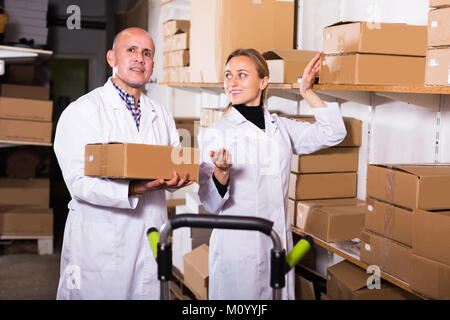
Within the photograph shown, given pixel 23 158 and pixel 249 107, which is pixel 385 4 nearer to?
pixel 249 107

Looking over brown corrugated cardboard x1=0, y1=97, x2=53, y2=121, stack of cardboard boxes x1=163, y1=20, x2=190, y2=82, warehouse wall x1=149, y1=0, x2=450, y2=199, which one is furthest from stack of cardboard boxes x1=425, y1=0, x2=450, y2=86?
brown corrugated cardboard x1=0, y1=97, x2=53, y2=121

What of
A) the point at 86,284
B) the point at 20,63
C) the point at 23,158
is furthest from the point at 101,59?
the point at 86,284

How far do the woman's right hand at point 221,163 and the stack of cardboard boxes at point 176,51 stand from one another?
1984mm

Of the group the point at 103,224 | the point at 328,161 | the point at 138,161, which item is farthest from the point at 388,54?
the point at 103,224

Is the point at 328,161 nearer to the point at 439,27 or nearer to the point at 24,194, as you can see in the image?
the point at 439,27

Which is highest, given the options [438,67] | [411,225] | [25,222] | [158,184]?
[438,67]

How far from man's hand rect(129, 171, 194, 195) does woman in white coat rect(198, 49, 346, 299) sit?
1.06 ft

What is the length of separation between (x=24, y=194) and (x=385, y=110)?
3.59 m

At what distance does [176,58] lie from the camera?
3.97 meters

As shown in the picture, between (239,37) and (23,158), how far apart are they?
3026 millimetres

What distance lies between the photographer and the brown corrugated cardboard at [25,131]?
434 centimetres

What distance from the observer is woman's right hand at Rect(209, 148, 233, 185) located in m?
1.67

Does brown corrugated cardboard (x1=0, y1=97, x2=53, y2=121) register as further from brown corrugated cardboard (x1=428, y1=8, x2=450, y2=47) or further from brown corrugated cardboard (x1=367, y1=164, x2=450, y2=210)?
brown corrugated cardboard (x1=428, y1=8, x2=450, y2=47)
